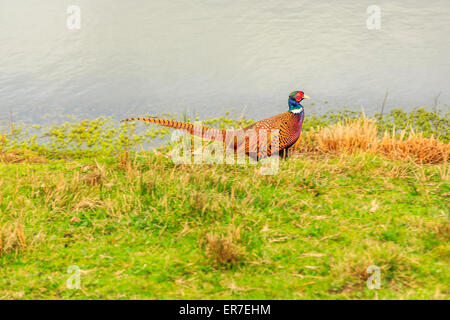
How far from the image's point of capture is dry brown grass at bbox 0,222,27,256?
4.52 meters

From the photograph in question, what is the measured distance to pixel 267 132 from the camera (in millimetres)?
6496

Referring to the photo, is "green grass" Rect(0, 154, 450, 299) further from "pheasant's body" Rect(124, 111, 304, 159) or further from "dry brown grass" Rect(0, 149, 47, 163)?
"dry brown grass" Rect(0, 149, 47, 163)

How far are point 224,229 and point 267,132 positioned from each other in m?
2.14

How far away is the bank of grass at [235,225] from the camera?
405 centimetres

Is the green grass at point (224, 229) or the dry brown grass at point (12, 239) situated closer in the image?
the green grass at point (224, 229)

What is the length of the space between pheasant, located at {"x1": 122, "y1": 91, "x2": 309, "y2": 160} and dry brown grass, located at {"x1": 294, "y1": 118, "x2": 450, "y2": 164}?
0.82 m

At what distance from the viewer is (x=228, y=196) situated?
5500 millimetres

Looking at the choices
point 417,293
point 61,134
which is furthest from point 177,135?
point 417,293

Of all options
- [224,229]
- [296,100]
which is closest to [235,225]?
[224,229]

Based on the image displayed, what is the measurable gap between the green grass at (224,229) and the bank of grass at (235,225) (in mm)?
14

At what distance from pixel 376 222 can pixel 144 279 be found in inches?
93.7

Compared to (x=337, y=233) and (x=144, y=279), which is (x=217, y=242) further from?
(x=337, y=233)

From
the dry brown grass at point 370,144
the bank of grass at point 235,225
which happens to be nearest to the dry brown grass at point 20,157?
the bank of grass at point 235,225

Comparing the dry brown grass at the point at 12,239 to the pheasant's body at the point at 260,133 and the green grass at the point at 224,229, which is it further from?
the pheasant's body at the point at 260,133
